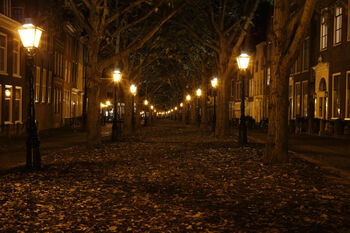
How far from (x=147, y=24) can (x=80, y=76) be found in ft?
99.3

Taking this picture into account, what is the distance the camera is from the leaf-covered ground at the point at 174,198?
6121 millimetres

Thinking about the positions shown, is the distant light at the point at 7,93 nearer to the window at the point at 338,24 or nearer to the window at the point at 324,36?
the window at the point at 338,24

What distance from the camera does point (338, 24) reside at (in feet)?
90.6

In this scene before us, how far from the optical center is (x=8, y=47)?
27375 mm

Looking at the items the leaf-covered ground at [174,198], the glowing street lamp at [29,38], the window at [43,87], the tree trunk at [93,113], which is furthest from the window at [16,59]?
the glowing street lamp at [29,38]

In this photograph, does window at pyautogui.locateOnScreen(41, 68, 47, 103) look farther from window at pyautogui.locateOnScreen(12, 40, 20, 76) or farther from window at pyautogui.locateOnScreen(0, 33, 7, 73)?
window at pyautogui.locateOnScreen(0, 33, 7, 73)

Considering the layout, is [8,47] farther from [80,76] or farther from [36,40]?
[80,76]

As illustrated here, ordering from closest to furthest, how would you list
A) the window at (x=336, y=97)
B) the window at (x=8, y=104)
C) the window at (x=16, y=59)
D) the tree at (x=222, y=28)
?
the tree at (x=222, y=28)
the window at (x=8, y=104)
the window at (x=336, y=97)
the window at (x=16, y=59)

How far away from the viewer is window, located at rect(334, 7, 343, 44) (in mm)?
27156

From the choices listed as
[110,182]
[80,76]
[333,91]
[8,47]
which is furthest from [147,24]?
[80,76]

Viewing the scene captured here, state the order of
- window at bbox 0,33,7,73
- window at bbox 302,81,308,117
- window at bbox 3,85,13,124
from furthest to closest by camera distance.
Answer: window at bbox 302,81,308,117, window at bbox 3,85,13,124, window at bbox 0,33,7,73

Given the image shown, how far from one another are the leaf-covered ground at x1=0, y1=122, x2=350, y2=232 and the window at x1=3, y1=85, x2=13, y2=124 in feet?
50.8

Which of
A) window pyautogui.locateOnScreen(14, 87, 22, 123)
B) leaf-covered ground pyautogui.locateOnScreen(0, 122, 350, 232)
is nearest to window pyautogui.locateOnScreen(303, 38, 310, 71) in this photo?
Result: window pyautogui.locateOnScreen(14, 87, 22, 123)

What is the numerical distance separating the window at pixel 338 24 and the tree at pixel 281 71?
1657cm
